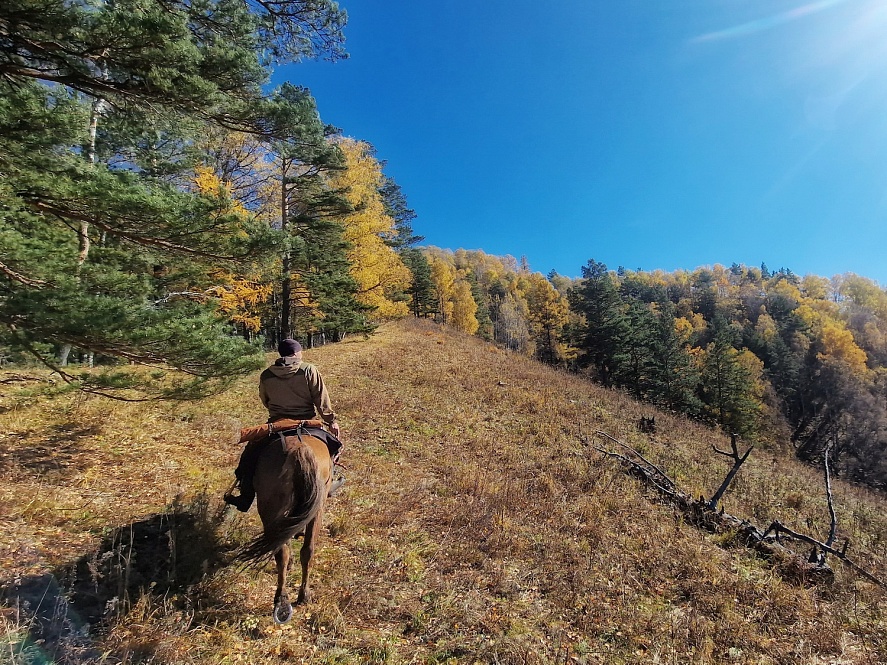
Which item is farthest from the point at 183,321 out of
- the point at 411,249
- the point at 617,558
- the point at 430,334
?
the point at 411,249

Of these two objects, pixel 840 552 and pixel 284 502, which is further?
pixel 840 552

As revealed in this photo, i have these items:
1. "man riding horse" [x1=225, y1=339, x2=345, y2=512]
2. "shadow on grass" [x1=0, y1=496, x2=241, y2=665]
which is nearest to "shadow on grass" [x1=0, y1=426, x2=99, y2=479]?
"shadow on grass" [x1=0, y1=496, x2=241, y2=665]

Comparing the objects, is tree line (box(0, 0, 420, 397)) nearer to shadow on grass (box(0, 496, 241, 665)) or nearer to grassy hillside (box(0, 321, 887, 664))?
grassy hillside (box(0, 321, 887, 664))

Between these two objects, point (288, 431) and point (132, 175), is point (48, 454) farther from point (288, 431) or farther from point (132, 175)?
point (288, 431)

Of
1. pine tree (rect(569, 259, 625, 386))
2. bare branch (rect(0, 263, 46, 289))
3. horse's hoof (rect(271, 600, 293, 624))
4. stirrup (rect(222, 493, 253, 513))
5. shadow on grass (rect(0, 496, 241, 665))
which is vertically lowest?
horse's hoof (rect(271, 600, 293, 624))

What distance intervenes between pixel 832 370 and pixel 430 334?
2397 inches

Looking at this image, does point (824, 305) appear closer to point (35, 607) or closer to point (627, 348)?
point (627, 348)

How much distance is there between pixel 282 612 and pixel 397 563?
55.6 inches

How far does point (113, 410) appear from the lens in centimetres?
677

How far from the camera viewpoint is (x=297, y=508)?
3354mm

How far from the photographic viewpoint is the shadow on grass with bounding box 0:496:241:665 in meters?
2.50

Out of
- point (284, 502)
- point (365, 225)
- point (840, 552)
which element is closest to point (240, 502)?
point (284, 502)

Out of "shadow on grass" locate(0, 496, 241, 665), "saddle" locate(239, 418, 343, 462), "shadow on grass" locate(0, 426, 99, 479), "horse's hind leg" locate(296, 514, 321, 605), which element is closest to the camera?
"shadow on grass" locate(0, 496, 241, 665)

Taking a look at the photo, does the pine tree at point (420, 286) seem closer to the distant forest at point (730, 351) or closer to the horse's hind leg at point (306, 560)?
the distant forest at point (730, 351)
